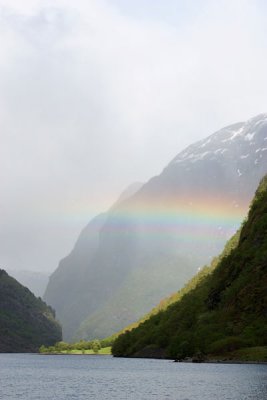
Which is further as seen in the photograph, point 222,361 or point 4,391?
point 222,361

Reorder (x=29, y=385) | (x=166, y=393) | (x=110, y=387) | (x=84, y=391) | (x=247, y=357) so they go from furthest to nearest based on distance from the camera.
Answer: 1. (x=247, y=357)
2. (x=29, y=385)
3. (x=110, y=387)
4. (x=84, y=391)
5. (x=166, y=393)

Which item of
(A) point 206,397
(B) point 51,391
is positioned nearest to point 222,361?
(B) point 51,391

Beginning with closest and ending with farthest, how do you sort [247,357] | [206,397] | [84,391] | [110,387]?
[206,397] < [84,391] < [110,387] < [247,357]

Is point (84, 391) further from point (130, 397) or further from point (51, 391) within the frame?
point (130, 397)

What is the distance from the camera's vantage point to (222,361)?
198m

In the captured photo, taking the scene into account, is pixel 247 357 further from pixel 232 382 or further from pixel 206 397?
pixel 206 397

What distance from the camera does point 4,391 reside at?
366 ft

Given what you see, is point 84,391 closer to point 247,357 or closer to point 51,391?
point 51,391

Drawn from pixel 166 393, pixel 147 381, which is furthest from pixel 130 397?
pixel 147 381

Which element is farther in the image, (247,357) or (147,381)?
(247,357)

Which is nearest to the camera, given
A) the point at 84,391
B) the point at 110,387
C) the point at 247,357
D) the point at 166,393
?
the point at 166,393

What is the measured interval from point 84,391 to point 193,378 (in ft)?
100.0

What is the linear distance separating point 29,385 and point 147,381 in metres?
23.8

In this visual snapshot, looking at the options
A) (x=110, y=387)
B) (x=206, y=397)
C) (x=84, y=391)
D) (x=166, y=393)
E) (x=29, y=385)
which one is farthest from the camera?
(x=29, y=385)
